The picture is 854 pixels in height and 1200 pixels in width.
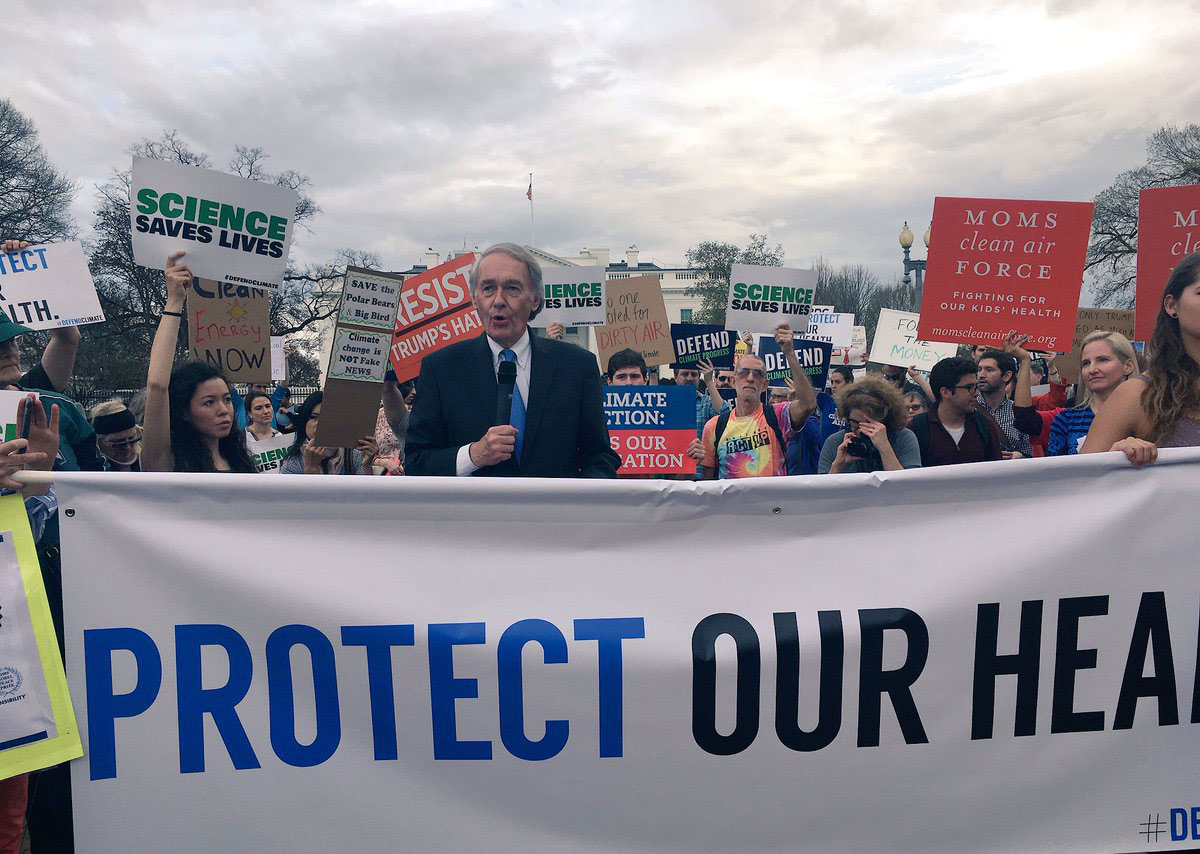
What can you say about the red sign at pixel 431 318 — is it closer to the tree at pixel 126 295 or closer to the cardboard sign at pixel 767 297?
the cardboard sign at pixel 767 297

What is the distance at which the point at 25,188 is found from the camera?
2906 centimetres

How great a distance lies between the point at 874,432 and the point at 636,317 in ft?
16.9

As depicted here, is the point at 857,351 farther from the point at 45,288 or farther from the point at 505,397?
Result: the point at 505,397

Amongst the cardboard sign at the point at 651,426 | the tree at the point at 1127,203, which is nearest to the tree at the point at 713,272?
the tree at the point at 1127,203

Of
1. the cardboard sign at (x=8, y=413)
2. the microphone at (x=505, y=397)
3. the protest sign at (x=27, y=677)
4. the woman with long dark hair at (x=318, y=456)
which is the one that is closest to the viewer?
the protest sign at (x=27, y=677)

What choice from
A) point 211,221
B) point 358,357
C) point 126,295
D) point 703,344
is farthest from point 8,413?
point 126,295

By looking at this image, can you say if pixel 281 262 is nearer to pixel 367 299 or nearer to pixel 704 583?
pixel 367 299

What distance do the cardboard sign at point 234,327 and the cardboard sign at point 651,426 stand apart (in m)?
2.41

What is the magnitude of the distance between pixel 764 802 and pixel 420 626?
0.98m

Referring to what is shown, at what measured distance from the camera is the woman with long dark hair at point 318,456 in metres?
5.00

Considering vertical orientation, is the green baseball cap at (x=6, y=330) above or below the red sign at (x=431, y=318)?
below

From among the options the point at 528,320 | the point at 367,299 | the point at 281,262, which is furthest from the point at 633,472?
the point at 528,320

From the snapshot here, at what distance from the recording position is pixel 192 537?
237 cm

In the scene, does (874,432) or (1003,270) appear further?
(1003,270)
